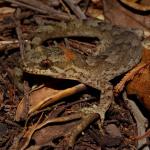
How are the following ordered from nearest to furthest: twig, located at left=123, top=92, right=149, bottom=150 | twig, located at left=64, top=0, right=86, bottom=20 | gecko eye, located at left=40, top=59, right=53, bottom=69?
1. twig, located at left=123, top=92, right=149, bottom=150
2. gecko eye, located at left=40, top=59, right=53, bottom=69
3. twig, located at left=64, top=0, right=86, bottom=20

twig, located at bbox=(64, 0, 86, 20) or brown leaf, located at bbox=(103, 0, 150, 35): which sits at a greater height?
brown leaf, located at bbox=(103, 0, 150, 35)

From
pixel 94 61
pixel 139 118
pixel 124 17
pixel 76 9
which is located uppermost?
pixel 124 17

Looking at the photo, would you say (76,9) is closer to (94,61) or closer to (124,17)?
(124,17)

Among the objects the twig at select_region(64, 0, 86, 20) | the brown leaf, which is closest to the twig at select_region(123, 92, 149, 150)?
the brown leaf

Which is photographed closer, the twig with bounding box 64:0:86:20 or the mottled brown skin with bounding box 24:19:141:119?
the mottled brown skin with bounding box 24:19:141:119

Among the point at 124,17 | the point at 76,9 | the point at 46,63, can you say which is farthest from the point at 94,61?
the point at 76,9

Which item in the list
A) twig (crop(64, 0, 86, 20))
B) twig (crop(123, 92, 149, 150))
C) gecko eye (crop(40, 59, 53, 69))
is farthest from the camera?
twig (crop(64, 0, 86, 20))

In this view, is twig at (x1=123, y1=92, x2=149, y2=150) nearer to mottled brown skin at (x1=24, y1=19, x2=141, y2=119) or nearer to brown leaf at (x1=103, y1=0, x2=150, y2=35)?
mottled brown skin at (x1=24, y1=19, x2=141, y2=119)

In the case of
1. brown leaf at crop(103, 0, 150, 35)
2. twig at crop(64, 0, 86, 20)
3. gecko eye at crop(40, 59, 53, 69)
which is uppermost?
brown leaf at crop(103, 0, 150, 35)
